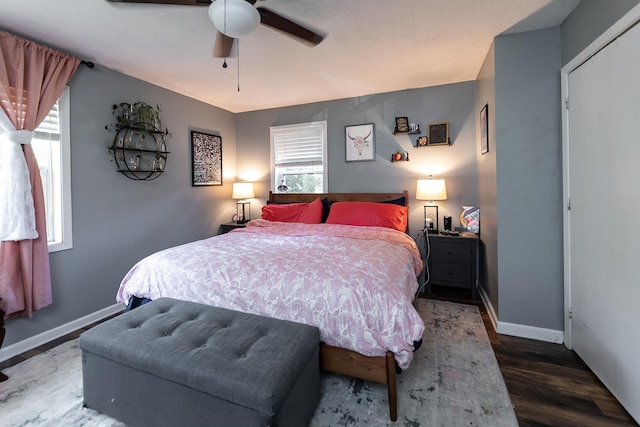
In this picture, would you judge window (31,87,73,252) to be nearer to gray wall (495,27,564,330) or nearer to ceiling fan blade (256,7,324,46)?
ceiling fan blade (256,7,324,46)

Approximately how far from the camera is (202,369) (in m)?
1.20

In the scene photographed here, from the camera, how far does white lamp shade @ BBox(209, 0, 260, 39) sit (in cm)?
144

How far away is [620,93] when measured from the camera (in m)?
1.56

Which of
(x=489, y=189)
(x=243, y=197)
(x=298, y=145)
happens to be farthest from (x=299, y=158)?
(x=489, y=189)

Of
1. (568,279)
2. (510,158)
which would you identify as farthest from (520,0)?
Result: (568,279)

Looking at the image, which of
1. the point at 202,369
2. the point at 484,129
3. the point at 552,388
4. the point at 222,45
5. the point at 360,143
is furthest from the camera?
the point at 360,143

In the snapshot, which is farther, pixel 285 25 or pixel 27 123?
pixel 27 123

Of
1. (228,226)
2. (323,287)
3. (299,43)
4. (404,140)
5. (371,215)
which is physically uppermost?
(299,43)

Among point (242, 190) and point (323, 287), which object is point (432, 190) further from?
point (242, 190)

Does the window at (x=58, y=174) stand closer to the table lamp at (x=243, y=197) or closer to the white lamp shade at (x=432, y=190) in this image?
the table lamp at (x=243, y=197)

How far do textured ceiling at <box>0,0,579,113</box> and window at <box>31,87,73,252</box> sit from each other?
59 centimetres

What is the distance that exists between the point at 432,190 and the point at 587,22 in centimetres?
178

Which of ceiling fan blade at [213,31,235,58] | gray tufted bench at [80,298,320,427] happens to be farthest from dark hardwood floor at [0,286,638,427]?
ceiling fan blade at [213,31,235,58]

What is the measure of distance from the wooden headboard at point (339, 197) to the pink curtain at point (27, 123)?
8.30ft
